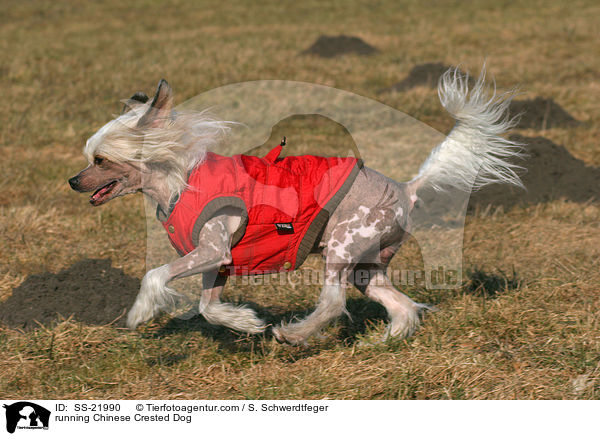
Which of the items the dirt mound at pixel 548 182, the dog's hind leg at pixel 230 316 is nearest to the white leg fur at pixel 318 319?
the dog's hind leg at pixel 230 316

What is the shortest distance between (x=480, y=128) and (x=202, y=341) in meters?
2.32

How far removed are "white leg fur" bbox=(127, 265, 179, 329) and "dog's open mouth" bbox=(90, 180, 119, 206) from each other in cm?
57

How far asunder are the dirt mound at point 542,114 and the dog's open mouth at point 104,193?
715 cm

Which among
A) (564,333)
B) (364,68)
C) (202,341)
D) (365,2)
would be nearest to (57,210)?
(202,341)

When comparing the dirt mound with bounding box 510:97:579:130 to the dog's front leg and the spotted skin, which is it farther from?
the dog's front leg

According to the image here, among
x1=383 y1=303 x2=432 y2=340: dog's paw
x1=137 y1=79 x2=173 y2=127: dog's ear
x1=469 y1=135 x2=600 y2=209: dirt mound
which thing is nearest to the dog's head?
x1=137 y1=79 x2=173 y2=127: dog's ear

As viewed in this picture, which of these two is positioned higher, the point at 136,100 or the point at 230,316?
the point at 136,100

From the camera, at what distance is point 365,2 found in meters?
23.1

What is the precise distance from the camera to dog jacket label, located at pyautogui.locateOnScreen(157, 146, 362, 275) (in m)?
4.08

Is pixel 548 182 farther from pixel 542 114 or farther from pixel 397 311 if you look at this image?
pixel 397 311

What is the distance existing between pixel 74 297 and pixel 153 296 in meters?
1.45

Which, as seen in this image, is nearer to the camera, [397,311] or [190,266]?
[190,266]

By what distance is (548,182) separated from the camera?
773 cm
